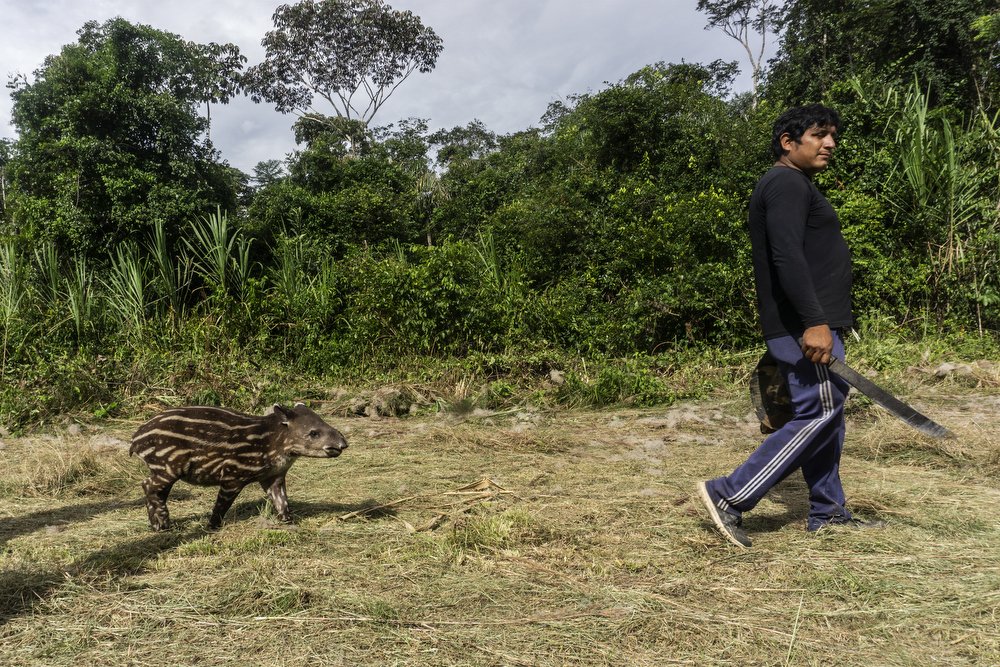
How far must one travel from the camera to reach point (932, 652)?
95.2 inches

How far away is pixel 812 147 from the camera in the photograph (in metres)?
3.65

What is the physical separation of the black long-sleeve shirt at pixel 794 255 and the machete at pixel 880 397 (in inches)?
9.7

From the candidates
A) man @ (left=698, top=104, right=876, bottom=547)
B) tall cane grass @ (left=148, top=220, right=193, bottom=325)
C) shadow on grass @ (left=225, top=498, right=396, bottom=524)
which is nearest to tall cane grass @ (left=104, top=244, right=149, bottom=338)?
tall cane grass @ (left=148, top=220, right=193, bottom=325)

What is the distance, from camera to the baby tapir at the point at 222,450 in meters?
4.11

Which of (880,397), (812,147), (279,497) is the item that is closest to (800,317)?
(880,397)

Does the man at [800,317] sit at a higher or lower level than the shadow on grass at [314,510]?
higher

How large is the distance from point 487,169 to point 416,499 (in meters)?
17.9

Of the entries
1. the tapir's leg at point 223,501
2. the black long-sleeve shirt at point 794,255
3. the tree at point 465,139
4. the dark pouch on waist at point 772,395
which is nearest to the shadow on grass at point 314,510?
the tapir's leg at point 223,501

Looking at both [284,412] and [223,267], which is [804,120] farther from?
[223,267]

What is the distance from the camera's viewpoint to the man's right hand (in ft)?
11.0

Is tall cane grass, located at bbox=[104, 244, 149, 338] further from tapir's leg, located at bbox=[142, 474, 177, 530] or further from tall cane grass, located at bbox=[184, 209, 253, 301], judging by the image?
tapir's leg, located at bbox=[142, 474, 177, 530]

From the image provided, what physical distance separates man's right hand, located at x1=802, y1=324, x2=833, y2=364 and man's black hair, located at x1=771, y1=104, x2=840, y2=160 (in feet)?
3.38

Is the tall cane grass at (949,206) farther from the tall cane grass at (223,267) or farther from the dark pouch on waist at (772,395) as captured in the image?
the tall cane grass at (223,267)

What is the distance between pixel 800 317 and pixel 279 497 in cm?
313
